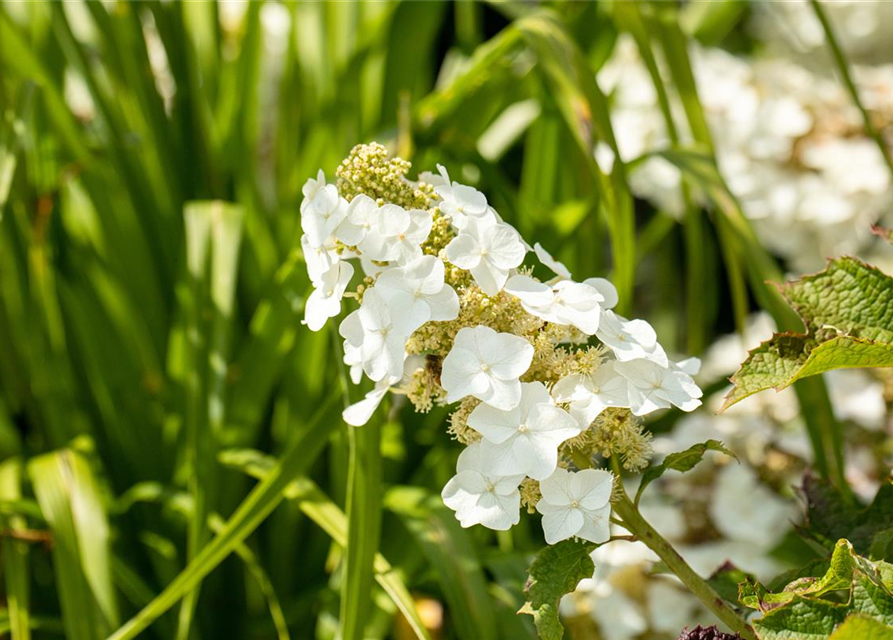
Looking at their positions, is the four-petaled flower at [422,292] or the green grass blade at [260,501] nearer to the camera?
the four-petaled flower at [422,292]

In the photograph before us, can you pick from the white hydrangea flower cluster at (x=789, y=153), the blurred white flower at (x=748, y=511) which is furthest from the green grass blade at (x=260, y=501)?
the white hydrangea flower cluster at (x=789, y=153)

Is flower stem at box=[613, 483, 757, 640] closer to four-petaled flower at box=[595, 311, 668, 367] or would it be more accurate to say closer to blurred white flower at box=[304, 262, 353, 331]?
four-petaled flower at box=[595, 311, 668, 367]

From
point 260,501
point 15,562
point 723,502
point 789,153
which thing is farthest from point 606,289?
point 789,153

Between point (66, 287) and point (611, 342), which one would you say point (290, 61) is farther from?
point (611, 342)

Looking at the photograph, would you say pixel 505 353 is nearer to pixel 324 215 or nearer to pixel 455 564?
pixel 324 215

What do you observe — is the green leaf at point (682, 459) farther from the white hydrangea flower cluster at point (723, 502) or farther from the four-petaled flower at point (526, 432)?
the white hydrangea flower cluster at point (723, 502)

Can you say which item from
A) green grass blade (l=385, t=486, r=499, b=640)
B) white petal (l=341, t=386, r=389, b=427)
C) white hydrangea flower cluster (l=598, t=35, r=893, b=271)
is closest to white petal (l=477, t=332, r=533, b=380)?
white petal (l=341, t=386, r=389, b=427)
